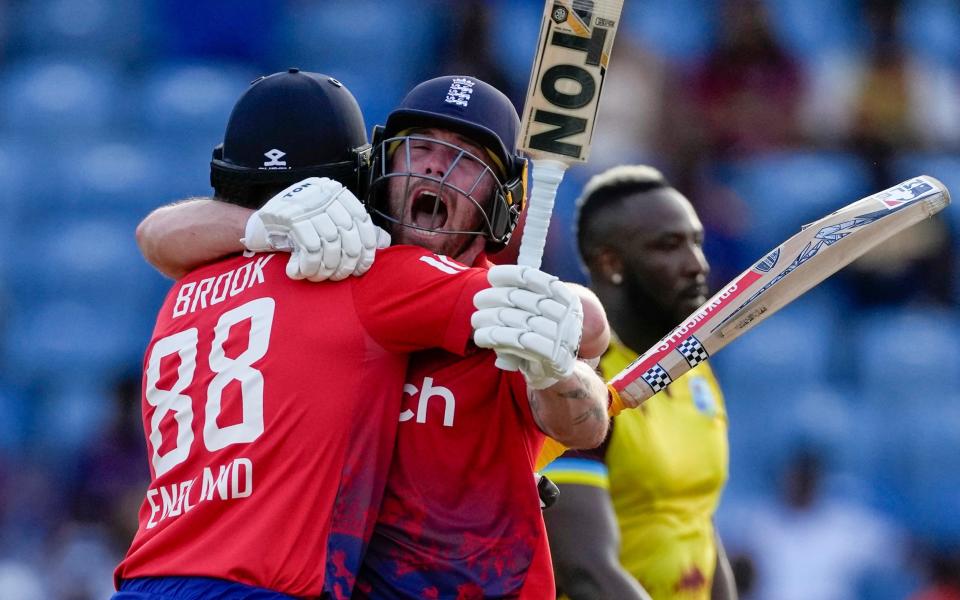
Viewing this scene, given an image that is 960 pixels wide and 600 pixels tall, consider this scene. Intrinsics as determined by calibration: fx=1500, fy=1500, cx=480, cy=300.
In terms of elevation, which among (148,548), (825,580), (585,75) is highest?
(585,75)

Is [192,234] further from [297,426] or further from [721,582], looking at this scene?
[721,582]

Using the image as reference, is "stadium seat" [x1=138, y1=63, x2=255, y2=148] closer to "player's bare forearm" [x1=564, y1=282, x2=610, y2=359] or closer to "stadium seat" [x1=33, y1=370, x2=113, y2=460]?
"stadium seat" [x1=33, y1=370, x2=113, y2=460]

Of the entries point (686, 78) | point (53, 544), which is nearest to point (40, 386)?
point (53, 544)

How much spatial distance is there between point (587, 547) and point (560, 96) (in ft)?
6.12

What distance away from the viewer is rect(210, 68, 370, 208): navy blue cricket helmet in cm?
382

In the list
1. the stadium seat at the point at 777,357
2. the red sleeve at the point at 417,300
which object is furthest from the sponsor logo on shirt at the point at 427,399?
the stadium seat at the point at 777,357

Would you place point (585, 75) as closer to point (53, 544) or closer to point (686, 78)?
point (53, 544)

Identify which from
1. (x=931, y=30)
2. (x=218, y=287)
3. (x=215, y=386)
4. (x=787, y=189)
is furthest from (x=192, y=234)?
(x=931, y=30)

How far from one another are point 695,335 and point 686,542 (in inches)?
61.4

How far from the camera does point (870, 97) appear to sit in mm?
9828

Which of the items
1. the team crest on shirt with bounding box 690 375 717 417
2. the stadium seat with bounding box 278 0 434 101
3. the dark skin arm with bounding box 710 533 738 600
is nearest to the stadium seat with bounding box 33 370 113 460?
the stadium seat with bounding box 278 0 434 101

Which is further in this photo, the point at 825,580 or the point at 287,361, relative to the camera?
the point at 825,580

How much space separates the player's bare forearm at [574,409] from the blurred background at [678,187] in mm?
4228

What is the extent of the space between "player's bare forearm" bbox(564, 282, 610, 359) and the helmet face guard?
1.36ft
